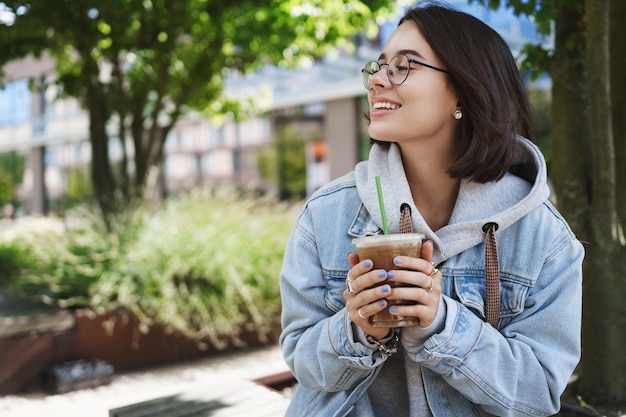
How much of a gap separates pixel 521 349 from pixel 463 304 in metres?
0.17

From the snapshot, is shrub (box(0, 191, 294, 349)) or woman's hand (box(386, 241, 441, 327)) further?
shrub (box(0, 191, 294, 349))

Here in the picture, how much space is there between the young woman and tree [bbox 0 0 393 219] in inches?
185

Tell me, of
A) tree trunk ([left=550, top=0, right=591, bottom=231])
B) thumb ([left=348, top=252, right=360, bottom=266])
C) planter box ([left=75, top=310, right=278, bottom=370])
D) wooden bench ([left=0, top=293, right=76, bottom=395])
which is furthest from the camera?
planter box ([left=75, top=310, right=278, bottom=370])

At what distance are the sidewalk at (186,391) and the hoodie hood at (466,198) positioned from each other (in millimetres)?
1490

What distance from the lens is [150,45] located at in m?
7.25

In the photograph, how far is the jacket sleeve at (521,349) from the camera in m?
1.47

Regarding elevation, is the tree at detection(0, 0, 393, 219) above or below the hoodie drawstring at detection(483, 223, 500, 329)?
above

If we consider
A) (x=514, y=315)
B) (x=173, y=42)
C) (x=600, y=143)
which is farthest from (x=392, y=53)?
(x=173, y=42)

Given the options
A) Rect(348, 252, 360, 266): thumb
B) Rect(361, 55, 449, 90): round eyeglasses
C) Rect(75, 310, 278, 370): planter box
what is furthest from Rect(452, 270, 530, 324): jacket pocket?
Rect(75, 310, 278, 370): planter box

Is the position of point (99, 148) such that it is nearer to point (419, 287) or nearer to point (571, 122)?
point (571, 122)

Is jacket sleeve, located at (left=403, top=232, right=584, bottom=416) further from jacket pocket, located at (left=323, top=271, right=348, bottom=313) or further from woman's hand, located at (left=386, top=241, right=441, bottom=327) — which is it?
jacket pocket, located at (left=323, top=271, right=348, bottom=313)

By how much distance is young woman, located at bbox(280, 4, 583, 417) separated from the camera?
1.51 meters

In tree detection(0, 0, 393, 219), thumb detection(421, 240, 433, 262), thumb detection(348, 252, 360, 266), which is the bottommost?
thumb detection(348, 252, 360, 266)

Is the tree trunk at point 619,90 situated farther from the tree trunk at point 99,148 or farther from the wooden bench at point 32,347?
the tree trunk at point 99,148
